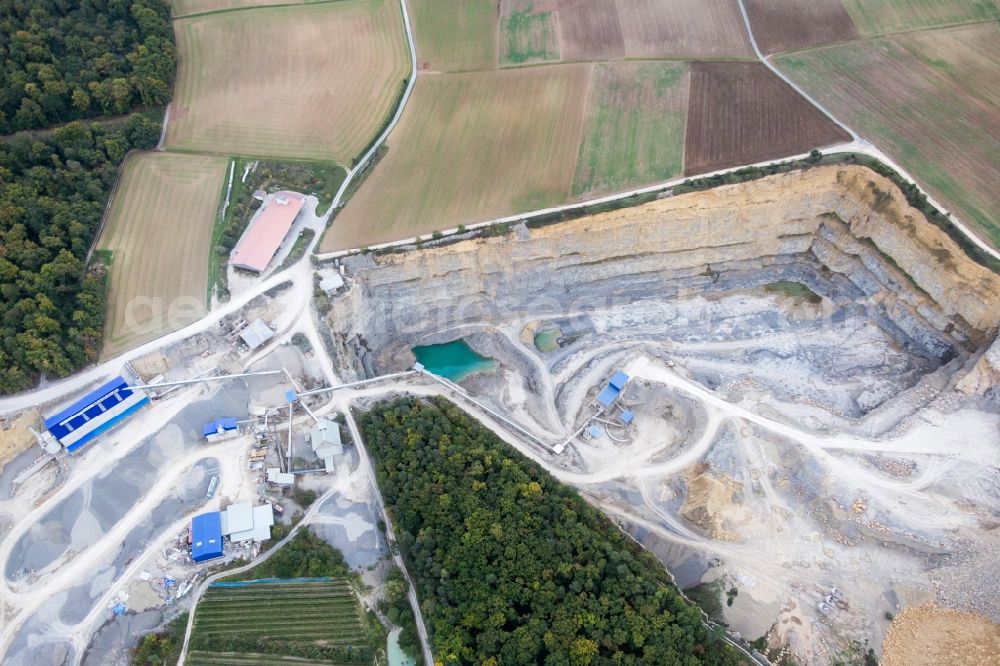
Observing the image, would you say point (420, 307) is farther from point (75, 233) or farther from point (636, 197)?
point (75, 233)

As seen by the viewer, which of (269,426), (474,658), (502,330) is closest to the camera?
(474,658)

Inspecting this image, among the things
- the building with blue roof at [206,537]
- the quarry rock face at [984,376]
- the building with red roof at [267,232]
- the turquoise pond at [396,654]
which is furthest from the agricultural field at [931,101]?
the building with blue roof at [206,537]

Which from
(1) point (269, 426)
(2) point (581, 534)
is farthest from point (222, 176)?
(2) point (581, 534)

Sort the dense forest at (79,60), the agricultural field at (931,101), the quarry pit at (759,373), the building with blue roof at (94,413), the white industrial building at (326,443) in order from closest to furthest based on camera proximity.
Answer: the quarry pit at (759,373)
the building with blue roof at (94,413)
the white industrial building at (326,443)
the agricultural field at (931,101)
the dense forest at (79,60)

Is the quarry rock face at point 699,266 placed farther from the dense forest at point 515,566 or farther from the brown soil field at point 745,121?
the dense forest at point 515,566

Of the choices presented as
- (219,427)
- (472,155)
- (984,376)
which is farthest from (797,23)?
(219,427)

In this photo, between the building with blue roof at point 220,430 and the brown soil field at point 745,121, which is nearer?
the building with blue roof at point 220,430

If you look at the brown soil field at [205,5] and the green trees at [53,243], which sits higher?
the brown soil field at [205,5]

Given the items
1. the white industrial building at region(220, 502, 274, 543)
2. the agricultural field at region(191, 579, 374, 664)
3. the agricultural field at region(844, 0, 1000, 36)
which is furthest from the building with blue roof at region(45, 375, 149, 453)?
the agricultural field at region(844, 0, 1000, 36)
